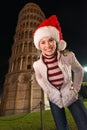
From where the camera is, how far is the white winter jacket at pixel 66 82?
12.3 ft

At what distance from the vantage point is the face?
3.88 meters

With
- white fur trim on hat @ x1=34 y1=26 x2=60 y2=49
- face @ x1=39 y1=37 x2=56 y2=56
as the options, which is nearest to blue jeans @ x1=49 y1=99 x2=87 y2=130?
face @ x1=39 y1=37 x2=56 y2=56

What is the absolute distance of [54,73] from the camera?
3.88 meters

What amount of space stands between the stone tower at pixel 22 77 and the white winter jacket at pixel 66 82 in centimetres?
3438

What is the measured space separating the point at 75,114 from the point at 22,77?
42464 millimetres

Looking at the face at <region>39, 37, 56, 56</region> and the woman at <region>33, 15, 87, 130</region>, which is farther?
the face at <region>39, 37, 56, 56</region>

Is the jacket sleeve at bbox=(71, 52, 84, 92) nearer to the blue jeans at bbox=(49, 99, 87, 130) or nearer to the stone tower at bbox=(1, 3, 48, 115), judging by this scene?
the blue jeans at bbox=(49, 99, 87, 130)

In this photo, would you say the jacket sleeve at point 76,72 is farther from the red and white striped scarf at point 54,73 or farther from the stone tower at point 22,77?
the stone tower at point 22,77

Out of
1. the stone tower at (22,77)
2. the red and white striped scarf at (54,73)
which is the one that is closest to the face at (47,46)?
the red and white striped scarf at (54,73)

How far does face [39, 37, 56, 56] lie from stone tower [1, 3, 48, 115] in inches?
1353

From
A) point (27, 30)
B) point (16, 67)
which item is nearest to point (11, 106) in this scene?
point (16, 67)

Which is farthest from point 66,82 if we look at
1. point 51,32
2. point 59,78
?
point 51,32

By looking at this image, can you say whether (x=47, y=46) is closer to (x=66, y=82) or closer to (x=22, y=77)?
(x=66, y=82)

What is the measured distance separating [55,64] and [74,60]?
0.34 metres
